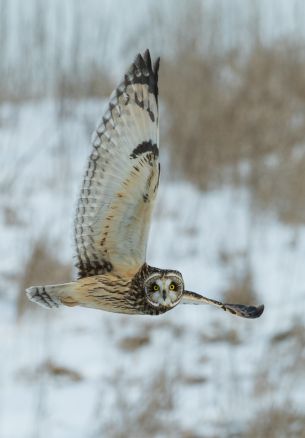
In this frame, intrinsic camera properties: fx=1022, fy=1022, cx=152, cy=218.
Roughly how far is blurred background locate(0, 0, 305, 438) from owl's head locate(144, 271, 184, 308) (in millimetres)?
2746

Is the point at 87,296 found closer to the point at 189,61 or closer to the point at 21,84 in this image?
the point at 21,84

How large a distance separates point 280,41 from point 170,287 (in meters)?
6.02

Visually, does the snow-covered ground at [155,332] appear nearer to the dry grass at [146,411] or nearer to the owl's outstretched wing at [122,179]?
the dry grass at [146,411]

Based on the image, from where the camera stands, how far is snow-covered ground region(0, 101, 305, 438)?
478 cm

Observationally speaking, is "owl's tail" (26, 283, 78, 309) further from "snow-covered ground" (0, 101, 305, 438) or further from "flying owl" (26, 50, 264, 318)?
"snow-covered ground" (0, 101, 305, 438)

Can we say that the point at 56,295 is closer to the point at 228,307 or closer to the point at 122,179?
the point at 122,179

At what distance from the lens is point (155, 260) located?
5.70 metres

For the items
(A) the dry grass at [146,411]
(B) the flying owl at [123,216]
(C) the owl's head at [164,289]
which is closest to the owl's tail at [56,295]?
(B) the flying owl at [123,216]

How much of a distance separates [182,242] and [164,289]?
171 inches

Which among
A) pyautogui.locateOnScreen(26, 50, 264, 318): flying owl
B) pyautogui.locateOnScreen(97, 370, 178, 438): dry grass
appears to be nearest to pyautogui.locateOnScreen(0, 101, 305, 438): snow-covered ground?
pyautogui.locateOnScreen(97, 370, 178, 438): dry grass

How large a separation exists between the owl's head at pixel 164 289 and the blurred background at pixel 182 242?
2.75 metres

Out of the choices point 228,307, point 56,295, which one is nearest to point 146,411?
point 228,307

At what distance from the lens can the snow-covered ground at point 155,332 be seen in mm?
4777

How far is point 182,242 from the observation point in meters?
6.09
